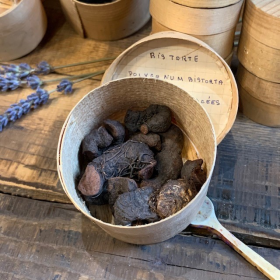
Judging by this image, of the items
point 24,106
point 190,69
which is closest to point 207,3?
point 190,69

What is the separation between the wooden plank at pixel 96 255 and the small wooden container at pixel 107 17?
47 centimetres

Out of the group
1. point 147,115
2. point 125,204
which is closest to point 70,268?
point 125,204

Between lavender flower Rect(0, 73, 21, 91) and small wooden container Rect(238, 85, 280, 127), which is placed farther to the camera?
lavender flower Rect(0, 73, 21, 91)

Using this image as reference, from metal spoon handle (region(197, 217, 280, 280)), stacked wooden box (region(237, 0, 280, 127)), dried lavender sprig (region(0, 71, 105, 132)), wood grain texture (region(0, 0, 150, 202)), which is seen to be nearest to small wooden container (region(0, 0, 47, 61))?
wood grain texture (region(0, 0, 150, 202))

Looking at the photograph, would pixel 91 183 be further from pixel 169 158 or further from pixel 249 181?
pixel 249 181

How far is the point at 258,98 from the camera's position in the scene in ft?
2.16

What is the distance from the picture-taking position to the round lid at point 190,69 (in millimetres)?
607

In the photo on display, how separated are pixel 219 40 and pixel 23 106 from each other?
0.45 m

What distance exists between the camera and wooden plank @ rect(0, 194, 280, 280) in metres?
0.55

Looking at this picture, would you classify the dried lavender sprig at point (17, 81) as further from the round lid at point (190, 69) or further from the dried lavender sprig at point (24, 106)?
the round lid at point (190, 69)

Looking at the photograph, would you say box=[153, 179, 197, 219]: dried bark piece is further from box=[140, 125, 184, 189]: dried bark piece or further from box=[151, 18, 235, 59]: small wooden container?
box=[151, 18, 235, 59]: small wooden container

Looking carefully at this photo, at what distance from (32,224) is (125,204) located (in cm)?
22

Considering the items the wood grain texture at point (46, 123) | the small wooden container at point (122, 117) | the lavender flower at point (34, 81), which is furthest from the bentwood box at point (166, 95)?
the lavender flower at point (34, 81)

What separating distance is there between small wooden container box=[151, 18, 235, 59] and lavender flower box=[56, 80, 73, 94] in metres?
0.25
